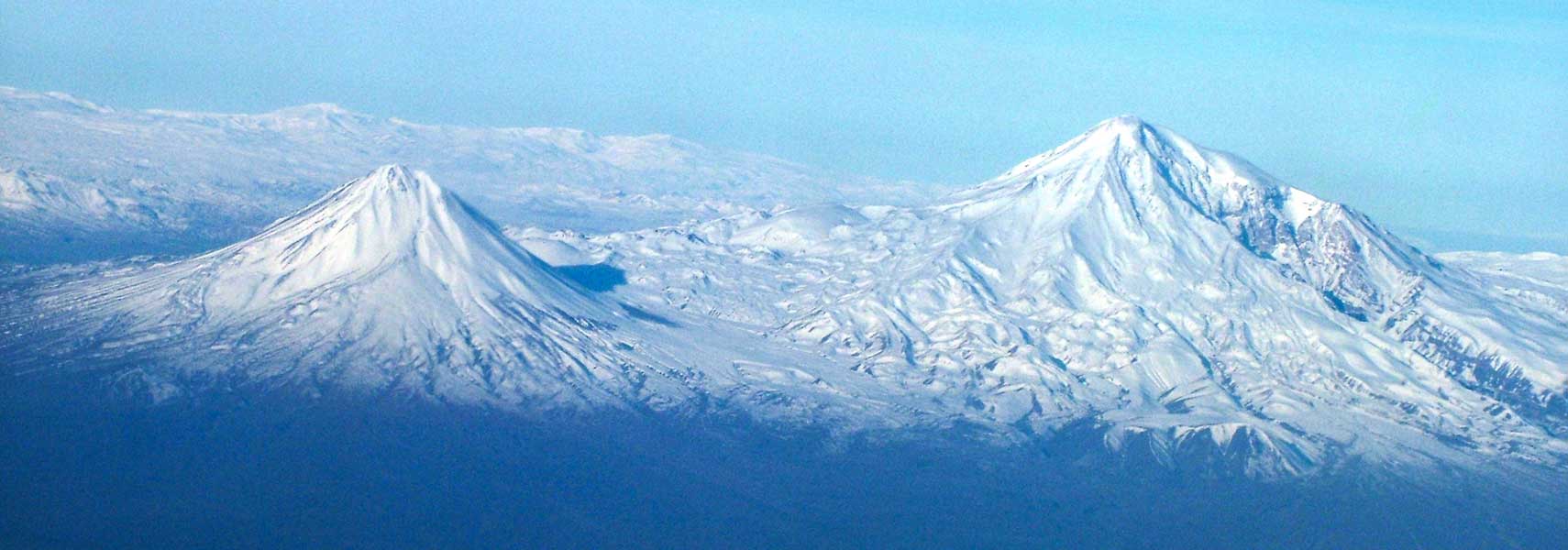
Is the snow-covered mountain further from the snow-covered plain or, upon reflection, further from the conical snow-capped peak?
the snow-covered plain

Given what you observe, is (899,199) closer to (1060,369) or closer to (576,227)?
(576,227)

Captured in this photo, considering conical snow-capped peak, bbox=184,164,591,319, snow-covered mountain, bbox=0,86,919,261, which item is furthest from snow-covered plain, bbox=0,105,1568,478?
snow-covered mountain, bbox=0,86,919,261

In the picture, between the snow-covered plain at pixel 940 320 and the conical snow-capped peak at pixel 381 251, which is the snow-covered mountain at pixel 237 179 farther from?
the snow-covered plain at pixel 940 320

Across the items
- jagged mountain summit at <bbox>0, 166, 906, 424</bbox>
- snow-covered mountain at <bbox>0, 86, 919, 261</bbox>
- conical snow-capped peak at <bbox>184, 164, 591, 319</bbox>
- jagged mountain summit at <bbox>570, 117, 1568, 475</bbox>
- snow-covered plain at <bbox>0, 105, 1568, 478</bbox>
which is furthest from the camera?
snow-covered mountain at <bbox>0, 86, 919, 261</bbox>

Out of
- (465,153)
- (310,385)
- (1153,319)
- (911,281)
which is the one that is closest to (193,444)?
(310,385)

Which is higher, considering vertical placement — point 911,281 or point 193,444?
point 911,281

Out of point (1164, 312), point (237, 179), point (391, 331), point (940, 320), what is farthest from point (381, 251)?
point (237, 179)

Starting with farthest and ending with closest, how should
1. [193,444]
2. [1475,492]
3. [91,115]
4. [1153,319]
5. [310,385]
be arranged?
[91,115]
[1153,319]
[1475,492]
[310,385]
[193,444]

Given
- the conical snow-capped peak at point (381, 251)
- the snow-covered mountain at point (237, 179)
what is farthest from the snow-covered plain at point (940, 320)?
the snow-covered mountain at point (237, 179)
